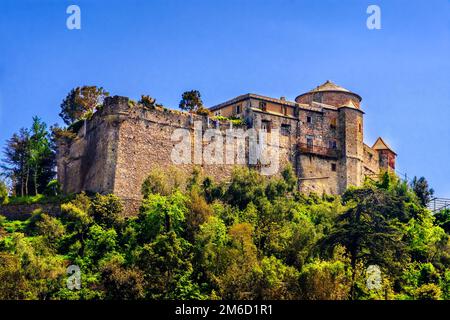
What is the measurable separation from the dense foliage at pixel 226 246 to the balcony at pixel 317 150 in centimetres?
744

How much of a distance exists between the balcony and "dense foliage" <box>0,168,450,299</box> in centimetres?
744

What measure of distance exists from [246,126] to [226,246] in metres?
17.3

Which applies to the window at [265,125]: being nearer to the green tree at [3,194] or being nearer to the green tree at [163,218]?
the green tree at [163,218]

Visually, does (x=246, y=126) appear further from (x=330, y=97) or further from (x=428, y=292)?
(x=428, y=292)

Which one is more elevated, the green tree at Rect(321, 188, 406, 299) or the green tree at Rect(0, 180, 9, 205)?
the green tree at Rect(0, 180, 9, 205)

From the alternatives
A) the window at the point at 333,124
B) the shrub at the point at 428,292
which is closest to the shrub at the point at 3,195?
the window at the point at 333,124

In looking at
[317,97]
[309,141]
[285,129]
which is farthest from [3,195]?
[317,97]

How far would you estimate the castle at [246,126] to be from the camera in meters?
65.1

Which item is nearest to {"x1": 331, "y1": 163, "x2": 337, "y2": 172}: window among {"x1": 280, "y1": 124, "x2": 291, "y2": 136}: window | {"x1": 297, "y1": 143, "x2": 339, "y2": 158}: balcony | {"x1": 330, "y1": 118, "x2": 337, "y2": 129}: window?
{"x1": 297, "y1": 143, "x2": 339, "y2": 158}: balcony

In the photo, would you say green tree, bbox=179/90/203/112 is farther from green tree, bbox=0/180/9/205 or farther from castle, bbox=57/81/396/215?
green tree, bbox=0/180/9/205

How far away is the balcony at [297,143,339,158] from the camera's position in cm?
7325

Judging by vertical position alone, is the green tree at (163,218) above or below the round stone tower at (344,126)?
below
